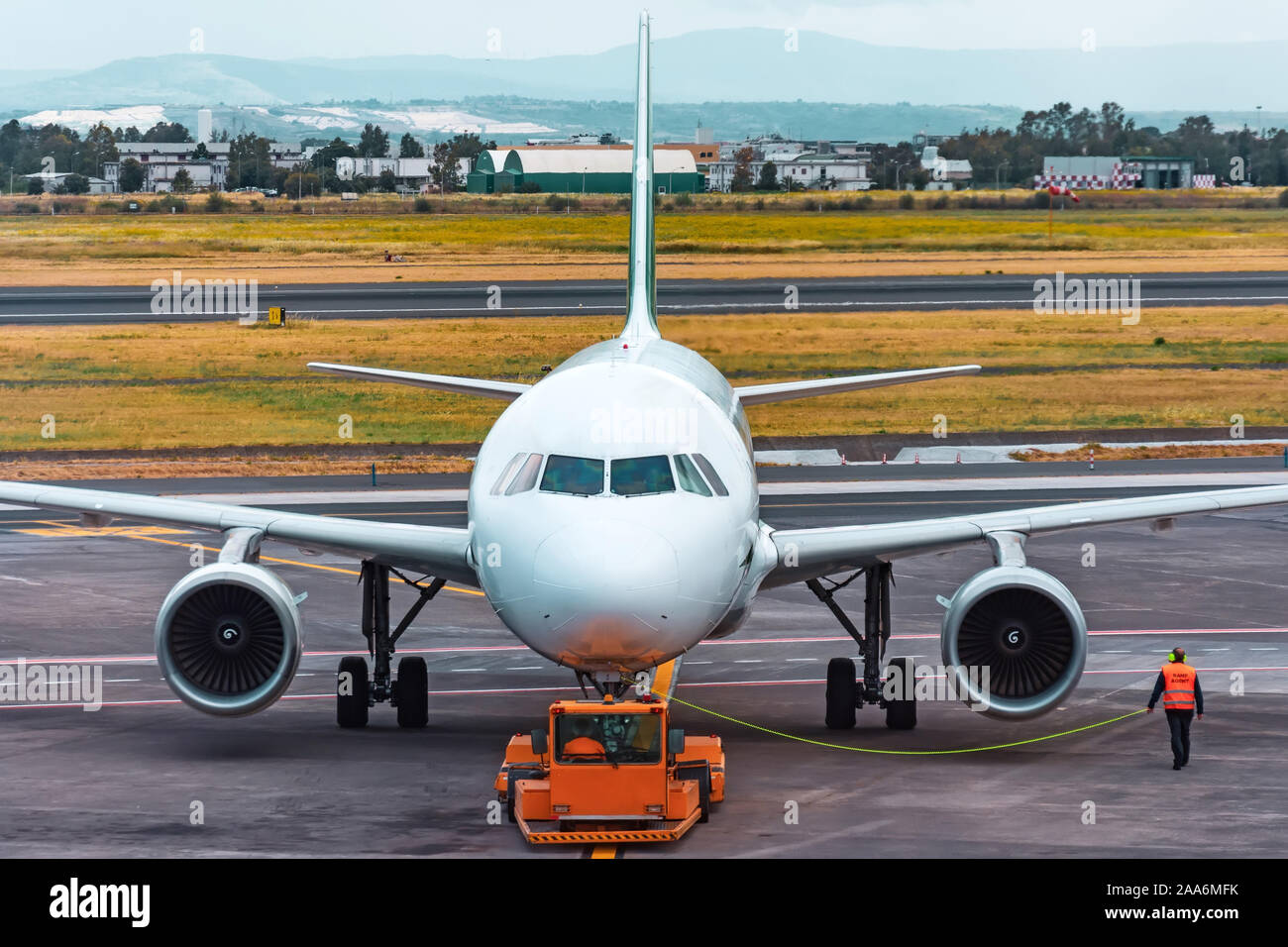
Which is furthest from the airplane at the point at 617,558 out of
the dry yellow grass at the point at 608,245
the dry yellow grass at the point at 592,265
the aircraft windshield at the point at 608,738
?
the dry yellow grass at the point at 608,245

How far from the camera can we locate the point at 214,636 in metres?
21.2

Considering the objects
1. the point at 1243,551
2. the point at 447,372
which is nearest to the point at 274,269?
the point at 447,372

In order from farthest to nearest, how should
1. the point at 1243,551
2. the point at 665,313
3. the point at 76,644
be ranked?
the point at 665,313 < the point at 1243,551 < the point at 76,644

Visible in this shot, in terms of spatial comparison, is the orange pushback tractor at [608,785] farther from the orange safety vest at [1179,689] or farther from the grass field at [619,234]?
the grass field at [619,234]

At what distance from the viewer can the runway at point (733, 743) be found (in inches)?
720

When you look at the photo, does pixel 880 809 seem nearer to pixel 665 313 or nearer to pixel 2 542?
pixel 2 542

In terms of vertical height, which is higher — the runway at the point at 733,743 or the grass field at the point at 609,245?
the grass field at the point at 609,245

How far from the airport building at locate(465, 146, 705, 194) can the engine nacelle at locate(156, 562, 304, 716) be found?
456 feet

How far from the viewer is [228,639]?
21.2 metres

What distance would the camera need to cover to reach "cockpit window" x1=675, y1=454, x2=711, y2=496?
18.5m

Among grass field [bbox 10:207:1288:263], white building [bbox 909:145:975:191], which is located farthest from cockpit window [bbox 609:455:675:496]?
white building [bbox 909:145:975:191]

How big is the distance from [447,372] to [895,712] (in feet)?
130

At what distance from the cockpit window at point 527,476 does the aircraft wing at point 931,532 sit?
4218 millimetres

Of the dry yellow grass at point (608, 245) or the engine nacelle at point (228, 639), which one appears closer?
the engine nacelle at point (228, 639)
